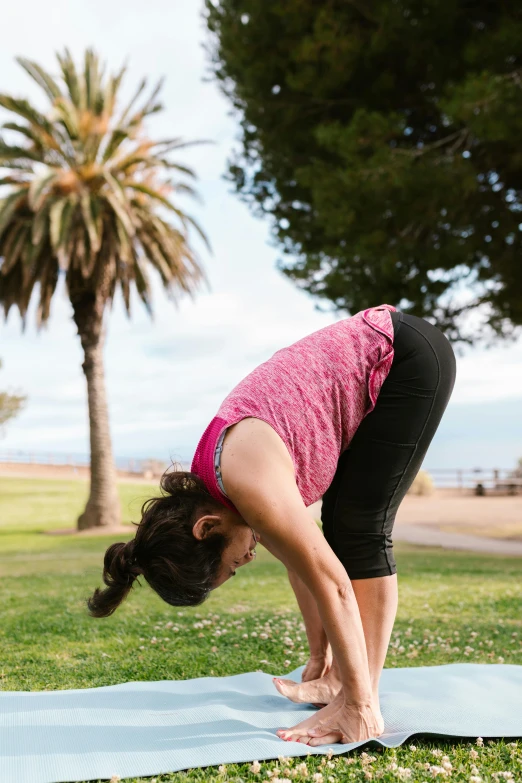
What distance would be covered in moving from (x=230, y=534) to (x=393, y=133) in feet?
30.5

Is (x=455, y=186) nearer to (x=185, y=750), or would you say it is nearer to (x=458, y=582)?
(x=458, y=582)

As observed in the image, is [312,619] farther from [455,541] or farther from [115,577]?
[455,541]

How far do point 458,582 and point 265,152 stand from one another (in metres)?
8.57

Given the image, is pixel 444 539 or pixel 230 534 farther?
pixel 444 539

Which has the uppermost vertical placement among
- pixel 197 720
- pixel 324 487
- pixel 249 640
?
pixel 324 487

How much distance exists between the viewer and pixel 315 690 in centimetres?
280

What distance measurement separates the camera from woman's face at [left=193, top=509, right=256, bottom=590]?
235cm

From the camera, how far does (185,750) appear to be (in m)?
2.30

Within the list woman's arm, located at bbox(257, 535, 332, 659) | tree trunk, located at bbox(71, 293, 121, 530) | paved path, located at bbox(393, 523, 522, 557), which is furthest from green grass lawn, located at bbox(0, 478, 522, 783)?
tree trunk, located at bbox(71, 293, 121, 530)

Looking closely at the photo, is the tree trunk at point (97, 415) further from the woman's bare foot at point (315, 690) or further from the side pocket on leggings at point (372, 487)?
the side pocket on leggings at point (372, 487)

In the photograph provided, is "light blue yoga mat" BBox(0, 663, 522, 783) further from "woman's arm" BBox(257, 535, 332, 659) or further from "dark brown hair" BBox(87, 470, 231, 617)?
"dark brown hair" BBox(87, 470, 231, 617)

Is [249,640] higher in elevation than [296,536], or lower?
lower

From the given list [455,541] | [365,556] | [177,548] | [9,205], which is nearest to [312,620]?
[365,556]

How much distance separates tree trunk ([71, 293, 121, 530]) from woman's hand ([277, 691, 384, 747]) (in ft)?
46.8
